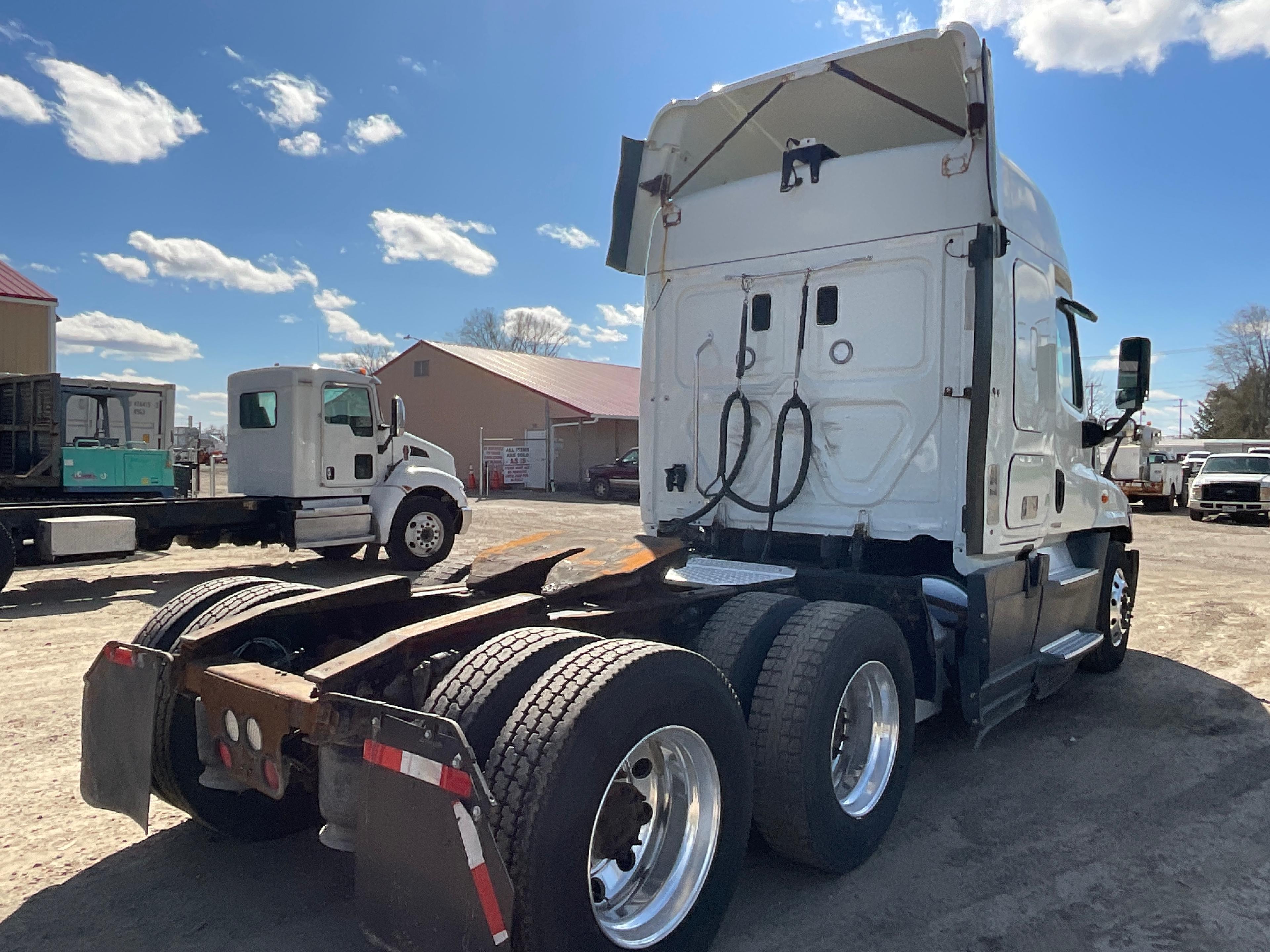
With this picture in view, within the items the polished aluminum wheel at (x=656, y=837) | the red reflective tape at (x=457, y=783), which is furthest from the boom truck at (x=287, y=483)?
A: the red reflective tape at (x=457, y=783)

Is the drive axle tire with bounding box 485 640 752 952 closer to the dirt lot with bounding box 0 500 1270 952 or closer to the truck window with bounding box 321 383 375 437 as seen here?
the dirt lot with bounding box 0 500 1270 952

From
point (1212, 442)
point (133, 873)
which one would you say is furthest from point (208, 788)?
point (1212, 442)

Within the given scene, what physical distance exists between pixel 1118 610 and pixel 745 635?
4523 mm

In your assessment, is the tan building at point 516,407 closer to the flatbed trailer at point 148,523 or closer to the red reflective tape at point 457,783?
the flatbed trailer at point 148,523

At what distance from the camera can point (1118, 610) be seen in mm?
6645

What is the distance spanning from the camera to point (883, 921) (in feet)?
10.2

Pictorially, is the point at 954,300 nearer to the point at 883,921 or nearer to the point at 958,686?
the point at 958,686

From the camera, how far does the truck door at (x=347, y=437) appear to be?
36.6 feet

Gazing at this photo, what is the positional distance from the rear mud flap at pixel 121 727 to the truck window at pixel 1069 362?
16.5 feet

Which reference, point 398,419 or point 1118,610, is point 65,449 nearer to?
point 398,419

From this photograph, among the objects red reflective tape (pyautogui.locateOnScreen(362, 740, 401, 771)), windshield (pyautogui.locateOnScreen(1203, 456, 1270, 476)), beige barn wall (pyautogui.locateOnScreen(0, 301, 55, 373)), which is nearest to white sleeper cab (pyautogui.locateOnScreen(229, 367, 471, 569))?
red reflective tape (pyautogui.locateOnScreen(362, 740, 401, 771))

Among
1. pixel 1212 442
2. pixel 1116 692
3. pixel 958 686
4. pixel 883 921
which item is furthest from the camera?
pixel 1212 442

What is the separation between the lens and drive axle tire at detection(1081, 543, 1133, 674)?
632 cm

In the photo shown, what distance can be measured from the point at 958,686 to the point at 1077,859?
0.95 meters
